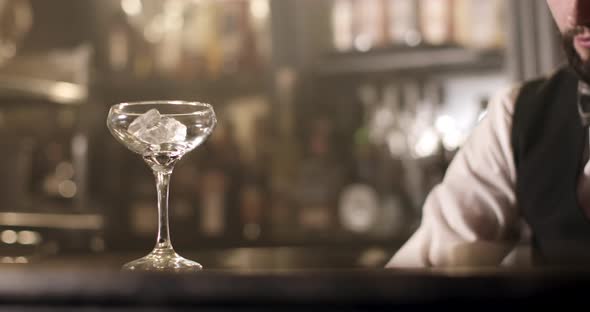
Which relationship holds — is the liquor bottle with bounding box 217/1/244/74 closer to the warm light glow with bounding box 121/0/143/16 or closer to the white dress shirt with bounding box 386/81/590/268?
the warm light glow with bounding box 121/0/143/16

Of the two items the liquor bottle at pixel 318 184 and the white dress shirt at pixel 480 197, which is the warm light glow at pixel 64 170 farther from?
the white dress shirt at pixel 480 197

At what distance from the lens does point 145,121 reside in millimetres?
712

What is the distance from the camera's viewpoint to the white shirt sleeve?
106 centimetres

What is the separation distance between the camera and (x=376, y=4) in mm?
2543

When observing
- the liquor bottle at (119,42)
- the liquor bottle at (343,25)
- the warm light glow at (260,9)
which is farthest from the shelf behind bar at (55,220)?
the liquor bottle at (343,25)

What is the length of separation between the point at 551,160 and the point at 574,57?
20 centimetres

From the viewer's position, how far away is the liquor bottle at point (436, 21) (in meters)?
2.46

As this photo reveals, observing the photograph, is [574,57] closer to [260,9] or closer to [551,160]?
[551,160]

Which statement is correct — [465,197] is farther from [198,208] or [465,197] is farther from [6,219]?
[6,219]

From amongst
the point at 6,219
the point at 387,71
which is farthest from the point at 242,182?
the point at 6,219

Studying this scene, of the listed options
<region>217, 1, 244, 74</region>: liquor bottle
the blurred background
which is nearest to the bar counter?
the blurred background

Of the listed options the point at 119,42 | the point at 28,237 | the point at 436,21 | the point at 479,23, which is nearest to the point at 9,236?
the point at 28,237

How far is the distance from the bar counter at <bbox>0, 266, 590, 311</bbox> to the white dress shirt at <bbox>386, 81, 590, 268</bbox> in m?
0.64

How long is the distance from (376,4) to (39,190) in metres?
1.47
